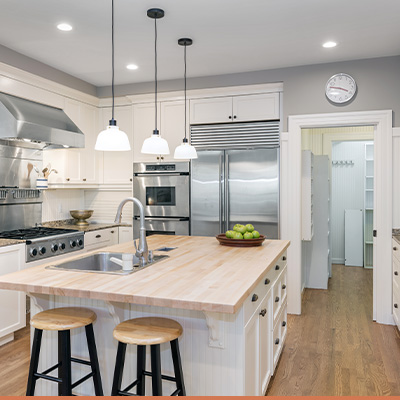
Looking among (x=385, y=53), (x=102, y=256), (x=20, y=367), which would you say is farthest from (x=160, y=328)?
(x=385, y=53)

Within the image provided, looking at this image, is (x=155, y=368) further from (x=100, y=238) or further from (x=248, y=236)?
(x=100, y=238)

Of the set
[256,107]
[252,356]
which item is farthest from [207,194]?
[252,356]

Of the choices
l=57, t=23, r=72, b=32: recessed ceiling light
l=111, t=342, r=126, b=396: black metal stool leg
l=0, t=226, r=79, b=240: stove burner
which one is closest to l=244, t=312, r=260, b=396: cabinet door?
l=111, t=342, r=126, b=396: black metal stool leg

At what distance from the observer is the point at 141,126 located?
195 inches

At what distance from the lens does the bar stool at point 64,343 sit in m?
2.01

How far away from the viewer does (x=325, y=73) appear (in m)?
4.18

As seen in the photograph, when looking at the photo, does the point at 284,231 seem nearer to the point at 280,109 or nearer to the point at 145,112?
the point at 280,109

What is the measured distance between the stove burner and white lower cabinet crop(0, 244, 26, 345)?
20cm

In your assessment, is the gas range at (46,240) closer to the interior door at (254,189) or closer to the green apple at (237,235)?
the interior door at (254,189)

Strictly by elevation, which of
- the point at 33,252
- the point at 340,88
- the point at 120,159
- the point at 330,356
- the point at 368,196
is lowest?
the point at 330,356

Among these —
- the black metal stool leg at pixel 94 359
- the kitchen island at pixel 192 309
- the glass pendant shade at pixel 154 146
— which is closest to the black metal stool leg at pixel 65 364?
the black metal stool leg at pixel 94 359

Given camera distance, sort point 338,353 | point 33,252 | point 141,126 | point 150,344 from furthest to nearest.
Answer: point 141,126
point 33,252
point 338,353
point 150,344

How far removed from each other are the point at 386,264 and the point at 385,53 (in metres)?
2.12

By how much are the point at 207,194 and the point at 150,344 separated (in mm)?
2886
